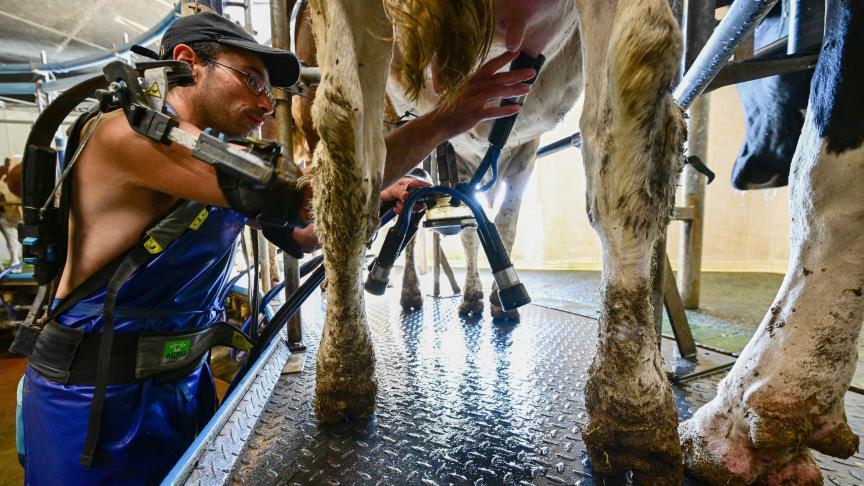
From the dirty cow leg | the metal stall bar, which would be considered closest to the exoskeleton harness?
the dirty cow leg

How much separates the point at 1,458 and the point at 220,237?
271cm

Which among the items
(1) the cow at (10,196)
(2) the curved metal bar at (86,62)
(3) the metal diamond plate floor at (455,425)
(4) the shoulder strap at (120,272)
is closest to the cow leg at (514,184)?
(3) the metal diamond plate floor at (455,425)

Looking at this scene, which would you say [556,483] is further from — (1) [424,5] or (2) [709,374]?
Result: (1) [424,5]

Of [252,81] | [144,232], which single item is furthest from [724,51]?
[144,232]

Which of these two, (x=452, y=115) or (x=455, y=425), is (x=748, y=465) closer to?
(x=455, y=425)

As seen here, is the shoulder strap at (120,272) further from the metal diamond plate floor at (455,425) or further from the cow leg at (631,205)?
the cow leg at (631,205)

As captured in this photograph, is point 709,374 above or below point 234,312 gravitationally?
above

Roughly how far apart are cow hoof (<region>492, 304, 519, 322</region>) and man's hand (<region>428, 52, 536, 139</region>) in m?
1.42

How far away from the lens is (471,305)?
2777 millimetres

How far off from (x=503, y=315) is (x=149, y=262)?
6.51ft

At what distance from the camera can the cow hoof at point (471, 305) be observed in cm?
276

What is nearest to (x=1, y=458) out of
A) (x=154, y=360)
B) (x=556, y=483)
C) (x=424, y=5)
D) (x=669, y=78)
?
(x=154, y=360)

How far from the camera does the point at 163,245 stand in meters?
1.04

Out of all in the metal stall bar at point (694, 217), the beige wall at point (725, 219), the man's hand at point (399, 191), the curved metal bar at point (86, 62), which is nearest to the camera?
the man's hand at point (399, 191)
